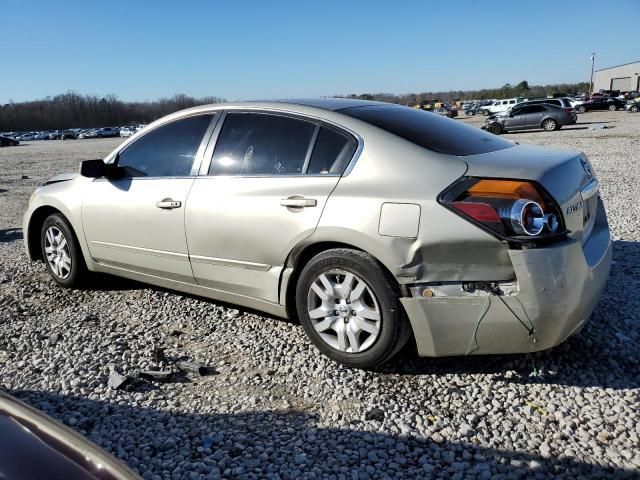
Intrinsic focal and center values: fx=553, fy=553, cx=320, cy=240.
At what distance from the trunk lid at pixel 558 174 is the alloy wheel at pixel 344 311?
3.02 feet

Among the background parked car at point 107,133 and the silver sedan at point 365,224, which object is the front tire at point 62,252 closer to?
the silver sedan at point 365,224

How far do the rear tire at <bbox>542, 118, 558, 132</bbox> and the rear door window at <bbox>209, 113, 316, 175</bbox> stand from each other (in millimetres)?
28677

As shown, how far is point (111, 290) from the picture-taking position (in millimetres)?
5090

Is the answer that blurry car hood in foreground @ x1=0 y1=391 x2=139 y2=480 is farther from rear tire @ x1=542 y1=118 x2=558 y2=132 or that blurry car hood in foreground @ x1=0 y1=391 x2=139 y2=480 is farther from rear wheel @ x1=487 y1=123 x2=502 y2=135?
rear tire @ x1=542 y1=118 x2=558 y2=132

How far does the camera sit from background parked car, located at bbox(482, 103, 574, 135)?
29.1 metres

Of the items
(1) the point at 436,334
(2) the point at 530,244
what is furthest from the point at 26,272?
(2) the point at 530,244

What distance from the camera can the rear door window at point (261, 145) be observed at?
11.9 feet

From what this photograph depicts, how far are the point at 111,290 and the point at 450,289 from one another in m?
3.37

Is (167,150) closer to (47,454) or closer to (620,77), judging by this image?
(47,454)

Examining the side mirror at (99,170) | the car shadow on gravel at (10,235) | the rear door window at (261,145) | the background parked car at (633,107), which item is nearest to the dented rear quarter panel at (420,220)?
the rear door window at (261,145)

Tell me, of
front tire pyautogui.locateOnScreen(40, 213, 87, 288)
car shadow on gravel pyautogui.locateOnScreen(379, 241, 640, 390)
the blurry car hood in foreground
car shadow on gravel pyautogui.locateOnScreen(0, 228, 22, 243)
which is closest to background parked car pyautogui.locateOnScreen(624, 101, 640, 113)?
car shadow on gravel pyautogui.locateOnScreen(0, 228, 22, 243)

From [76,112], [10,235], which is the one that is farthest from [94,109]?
[10,235]

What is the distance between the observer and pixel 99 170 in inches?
179

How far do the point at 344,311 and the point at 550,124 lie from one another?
29320 millimetres
